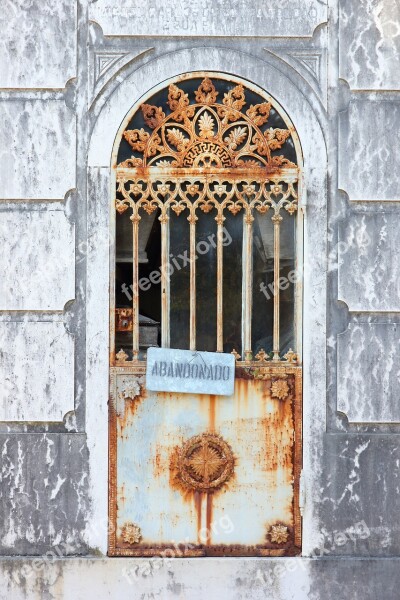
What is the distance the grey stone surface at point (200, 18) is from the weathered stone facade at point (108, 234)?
0.01 m

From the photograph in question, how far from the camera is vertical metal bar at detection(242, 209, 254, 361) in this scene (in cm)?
633

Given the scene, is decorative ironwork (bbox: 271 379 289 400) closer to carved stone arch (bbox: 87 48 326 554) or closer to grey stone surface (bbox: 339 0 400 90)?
carved stone arch (bbox: 87 48 326 554)

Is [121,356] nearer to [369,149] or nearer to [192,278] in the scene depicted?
[192,278]

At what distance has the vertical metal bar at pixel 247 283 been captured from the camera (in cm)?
633

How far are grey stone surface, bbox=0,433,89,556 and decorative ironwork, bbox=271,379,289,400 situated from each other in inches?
56.4

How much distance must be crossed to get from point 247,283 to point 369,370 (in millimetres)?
1089

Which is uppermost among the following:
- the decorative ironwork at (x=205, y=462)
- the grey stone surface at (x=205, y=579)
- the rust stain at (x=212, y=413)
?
the rust stain at (x=212, y=413)

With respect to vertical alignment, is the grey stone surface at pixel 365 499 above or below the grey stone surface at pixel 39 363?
below

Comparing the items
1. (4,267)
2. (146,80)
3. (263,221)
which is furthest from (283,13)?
(4,267)

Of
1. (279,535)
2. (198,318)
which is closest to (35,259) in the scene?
(198,318)

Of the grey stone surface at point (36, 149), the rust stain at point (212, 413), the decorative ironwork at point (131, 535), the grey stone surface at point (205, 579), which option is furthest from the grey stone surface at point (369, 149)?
the decorative ironwork at point (131, 535)

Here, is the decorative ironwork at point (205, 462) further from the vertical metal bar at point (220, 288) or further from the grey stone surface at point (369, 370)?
the grey stone surface at point (369, 370)

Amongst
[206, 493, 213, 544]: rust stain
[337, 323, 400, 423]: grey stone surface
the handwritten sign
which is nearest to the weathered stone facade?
[337, 323, 400, 423]: grey stone surface

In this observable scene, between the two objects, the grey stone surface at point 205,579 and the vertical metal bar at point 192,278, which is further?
the vertical metal bar at point 192,278
